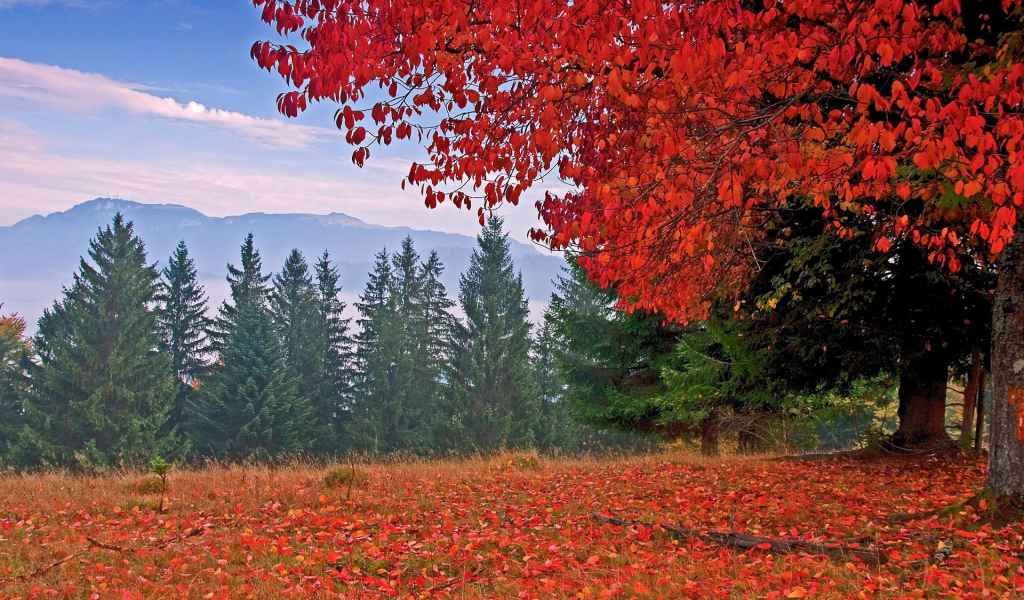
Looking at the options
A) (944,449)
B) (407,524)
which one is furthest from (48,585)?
(944,449)

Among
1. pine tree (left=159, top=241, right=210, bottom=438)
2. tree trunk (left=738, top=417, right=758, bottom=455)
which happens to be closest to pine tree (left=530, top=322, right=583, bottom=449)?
pine tree (left=159, top=241, right=210, bottom=438)

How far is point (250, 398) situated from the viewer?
4094 centimetres

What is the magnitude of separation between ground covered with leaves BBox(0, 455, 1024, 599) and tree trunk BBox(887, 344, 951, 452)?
3.37 ft

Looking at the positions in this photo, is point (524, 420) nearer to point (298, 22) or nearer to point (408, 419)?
point (408, 419)

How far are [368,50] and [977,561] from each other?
6197 mm

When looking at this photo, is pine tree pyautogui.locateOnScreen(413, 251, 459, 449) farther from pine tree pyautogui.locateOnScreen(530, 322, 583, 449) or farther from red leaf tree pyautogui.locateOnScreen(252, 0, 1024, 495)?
red leaf tree pyautogui.locateOnScreen(252, 0, 1024, 495)

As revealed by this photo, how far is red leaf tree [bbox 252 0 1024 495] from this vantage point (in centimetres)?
490

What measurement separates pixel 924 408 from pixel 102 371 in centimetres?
4060

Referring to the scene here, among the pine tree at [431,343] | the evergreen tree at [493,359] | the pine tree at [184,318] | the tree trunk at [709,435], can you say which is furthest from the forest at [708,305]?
the pine tree at [184,318]

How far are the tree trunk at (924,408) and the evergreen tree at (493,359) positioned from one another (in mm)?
33144

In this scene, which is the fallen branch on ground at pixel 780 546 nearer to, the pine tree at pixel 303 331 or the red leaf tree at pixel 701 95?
the red leaf tree at pixel 701 95

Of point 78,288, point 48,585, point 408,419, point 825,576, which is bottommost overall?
point 408,419

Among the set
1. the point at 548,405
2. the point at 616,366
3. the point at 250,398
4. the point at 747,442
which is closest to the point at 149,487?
the point at 616,366

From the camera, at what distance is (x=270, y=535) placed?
6.79 m
